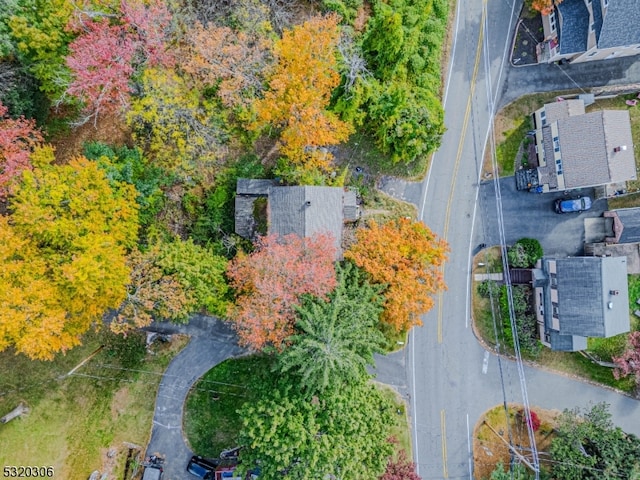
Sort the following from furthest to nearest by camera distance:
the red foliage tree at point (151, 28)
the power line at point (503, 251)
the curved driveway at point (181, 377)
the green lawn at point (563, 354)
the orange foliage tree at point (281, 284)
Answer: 1. the green lawn at point (563, 354)
2. the power line at point (503, 251)
3. the curved driveway at point (181, 377)
4. the red foliage tree at point (151, 28)
5. the orange foliage tree at point (281, 284)

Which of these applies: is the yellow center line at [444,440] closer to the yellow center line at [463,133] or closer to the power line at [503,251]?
the power line at [503,251]

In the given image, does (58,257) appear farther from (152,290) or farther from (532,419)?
(532,419)

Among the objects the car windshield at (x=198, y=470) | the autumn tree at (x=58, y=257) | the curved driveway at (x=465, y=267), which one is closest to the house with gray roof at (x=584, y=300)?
the curved driveway at (x=465, y=267)

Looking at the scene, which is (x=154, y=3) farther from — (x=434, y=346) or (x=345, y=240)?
(x=434, y=346)

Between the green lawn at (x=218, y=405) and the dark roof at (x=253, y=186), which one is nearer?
the dark roof at (x=253, y=186)

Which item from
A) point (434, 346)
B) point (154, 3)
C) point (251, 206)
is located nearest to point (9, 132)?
point (154, 3)

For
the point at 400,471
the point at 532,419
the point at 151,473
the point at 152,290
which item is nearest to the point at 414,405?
the point at 400,471
